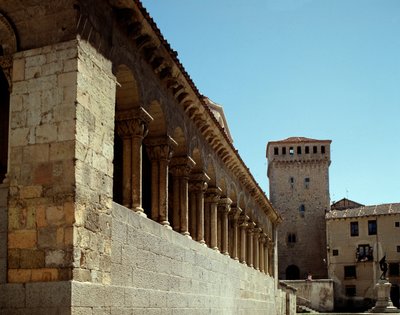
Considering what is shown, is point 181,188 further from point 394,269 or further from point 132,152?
point 394,269

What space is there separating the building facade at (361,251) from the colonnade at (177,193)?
112ft

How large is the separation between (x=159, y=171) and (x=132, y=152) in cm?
159

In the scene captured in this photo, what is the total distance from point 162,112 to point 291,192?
4931 cm

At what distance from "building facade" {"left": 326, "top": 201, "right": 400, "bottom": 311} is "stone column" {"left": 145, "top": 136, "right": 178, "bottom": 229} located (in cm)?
4402

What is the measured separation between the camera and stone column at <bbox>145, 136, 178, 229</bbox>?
1148cm

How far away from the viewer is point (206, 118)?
14.1 meters

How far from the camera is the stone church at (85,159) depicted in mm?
7234

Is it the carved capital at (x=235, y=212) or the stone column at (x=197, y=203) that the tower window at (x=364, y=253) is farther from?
the stone column at (x=197, y=203)

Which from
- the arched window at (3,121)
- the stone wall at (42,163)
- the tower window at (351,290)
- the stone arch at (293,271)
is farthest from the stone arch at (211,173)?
the stone arch at (293,271)

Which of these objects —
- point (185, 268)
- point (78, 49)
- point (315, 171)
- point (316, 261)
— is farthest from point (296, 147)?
point (78, 49)

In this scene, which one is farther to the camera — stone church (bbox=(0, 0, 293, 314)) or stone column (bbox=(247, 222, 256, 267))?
stone column (bbox=(247, 222, 256, 267))

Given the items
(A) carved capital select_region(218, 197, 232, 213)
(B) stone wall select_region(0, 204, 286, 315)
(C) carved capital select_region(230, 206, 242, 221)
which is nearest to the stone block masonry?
(B) stone wall select_region(0, 204, 286, 315)

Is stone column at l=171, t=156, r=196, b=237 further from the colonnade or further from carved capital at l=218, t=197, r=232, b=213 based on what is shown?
A: carved capital at l=218, t=197, r=232, b=213

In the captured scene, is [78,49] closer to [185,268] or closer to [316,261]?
[185,268]
